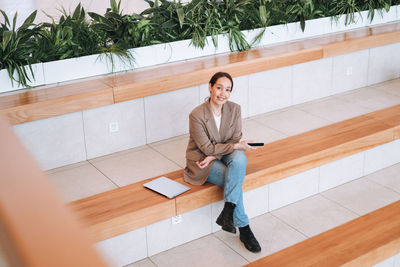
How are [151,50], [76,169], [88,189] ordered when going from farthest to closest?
[151,50] < [76,169] < [88,189]

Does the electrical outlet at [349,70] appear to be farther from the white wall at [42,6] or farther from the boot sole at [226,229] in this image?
the white wall at [42,6]

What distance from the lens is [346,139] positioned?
3865mm

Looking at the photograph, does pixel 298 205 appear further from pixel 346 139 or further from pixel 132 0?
pixel 132 0

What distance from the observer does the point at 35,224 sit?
18.8 inches

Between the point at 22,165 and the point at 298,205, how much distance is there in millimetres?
3313

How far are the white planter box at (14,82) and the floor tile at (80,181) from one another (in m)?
0.69

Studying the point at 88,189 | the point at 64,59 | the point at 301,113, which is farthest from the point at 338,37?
the point at 88,189

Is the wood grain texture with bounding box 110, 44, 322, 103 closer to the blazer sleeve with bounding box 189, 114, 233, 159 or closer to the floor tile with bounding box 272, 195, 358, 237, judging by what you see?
the blazer sleeve with bounding box 189, 114, 233, 159

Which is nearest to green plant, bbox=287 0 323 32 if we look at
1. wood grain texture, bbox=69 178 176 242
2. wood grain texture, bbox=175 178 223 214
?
wood grain texture, bbox=175 178 223 214

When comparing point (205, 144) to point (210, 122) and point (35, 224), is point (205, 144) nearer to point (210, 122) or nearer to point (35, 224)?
point (210, 122)

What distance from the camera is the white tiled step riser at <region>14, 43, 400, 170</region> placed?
11.6ft

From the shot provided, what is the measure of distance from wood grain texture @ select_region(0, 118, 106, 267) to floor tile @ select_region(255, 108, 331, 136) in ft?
12.1

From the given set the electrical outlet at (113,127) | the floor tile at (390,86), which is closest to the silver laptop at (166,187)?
the electrical outlet at (113,127)

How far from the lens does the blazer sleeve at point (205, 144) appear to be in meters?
3.08
